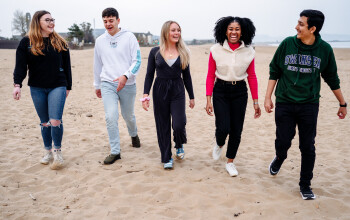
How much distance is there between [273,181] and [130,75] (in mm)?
2412

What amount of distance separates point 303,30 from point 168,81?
173 cm

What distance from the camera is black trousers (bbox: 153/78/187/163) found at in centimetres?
381

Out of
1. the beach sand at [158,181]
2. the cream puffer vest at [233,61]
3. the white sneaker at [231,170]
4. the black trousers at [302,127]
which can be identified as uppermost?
the cream puffer vest at [233,61]

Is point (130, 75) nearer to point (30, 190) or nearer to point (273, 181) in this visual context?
point (30, 190)

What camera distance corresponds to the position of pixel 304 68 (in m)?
2.99

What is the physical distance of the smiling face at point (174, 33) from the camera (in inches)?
145

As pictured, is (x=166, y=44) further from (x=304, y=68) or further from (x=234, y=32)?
(x=304, y=68)

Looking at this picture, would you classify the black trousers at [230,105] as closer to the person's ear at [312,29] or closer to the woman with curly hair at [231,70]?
the woman with curly hair at [231,70]

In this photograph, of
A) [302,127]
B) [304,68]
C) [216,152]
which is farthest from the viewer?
[216,152]

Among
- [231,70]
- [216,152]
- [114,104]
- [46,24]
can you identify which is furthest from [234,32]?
[46,24]

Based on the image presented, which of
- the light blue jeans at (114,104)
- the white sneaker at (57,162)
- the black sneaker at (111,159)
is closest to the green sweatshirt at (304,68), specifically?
the light blue jeans at (114,104)

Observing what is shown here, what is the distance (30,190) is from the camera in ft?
11.1

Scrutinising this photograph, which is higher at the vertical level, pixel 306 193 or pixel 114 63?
pixel 114 63

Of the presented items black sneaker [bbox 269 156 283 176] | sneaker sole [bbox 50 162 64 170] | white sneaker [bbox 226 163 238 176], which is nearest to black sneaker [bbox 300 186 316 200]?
black sneaker [bbox 269 156 283 176]
